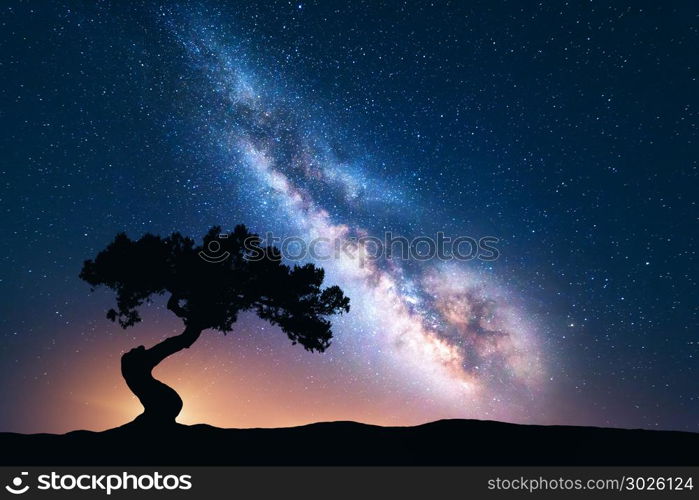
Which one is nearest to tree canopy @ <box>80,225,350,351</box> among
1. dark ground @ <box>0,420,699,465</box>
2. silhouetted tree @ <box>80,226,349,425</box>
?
silhouetted tree @ <box>80,226,349,425</box>

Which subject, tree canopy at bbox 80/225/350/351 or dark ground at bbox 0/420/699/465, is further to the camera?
tree canopy at bbox 80/225/350/351

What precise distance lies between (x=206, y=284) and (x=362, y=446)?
8.23m

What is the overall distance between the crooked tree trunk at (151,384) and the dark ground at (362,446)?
1.82ft

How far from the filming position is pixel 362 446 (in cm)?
1362

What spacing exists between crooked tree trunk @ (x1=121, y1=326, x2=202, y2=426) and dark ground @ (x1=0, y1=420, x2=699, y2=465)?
554 millimetres

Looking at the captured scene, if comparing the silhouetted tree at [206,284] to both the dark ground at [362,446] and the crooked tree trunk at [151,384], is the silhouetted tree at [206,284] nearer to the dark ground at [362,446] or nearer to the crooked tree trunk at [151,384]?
the crooked tree trunk at [151,384]

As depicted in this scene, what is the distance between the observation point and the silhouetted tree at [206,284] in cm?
1686

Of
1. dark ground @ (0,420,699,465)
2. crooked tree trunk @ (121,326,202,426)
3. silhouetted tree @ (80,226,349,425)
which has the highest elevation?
silhouetted tree @ (80,226,349,425)

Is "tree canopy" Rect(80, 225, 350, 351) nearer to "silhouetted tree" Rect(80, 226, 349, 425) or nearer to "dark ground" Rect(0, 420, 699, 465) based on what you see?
"silhouetted tree" Rect(80, 226, 349, 425)

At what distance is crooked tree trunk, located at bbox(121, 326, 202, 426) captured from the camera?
15.7 meters

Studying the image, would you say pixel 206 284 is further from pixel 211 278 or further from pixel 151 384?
pixel 151 384

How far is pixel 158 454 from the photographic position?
13.0m
